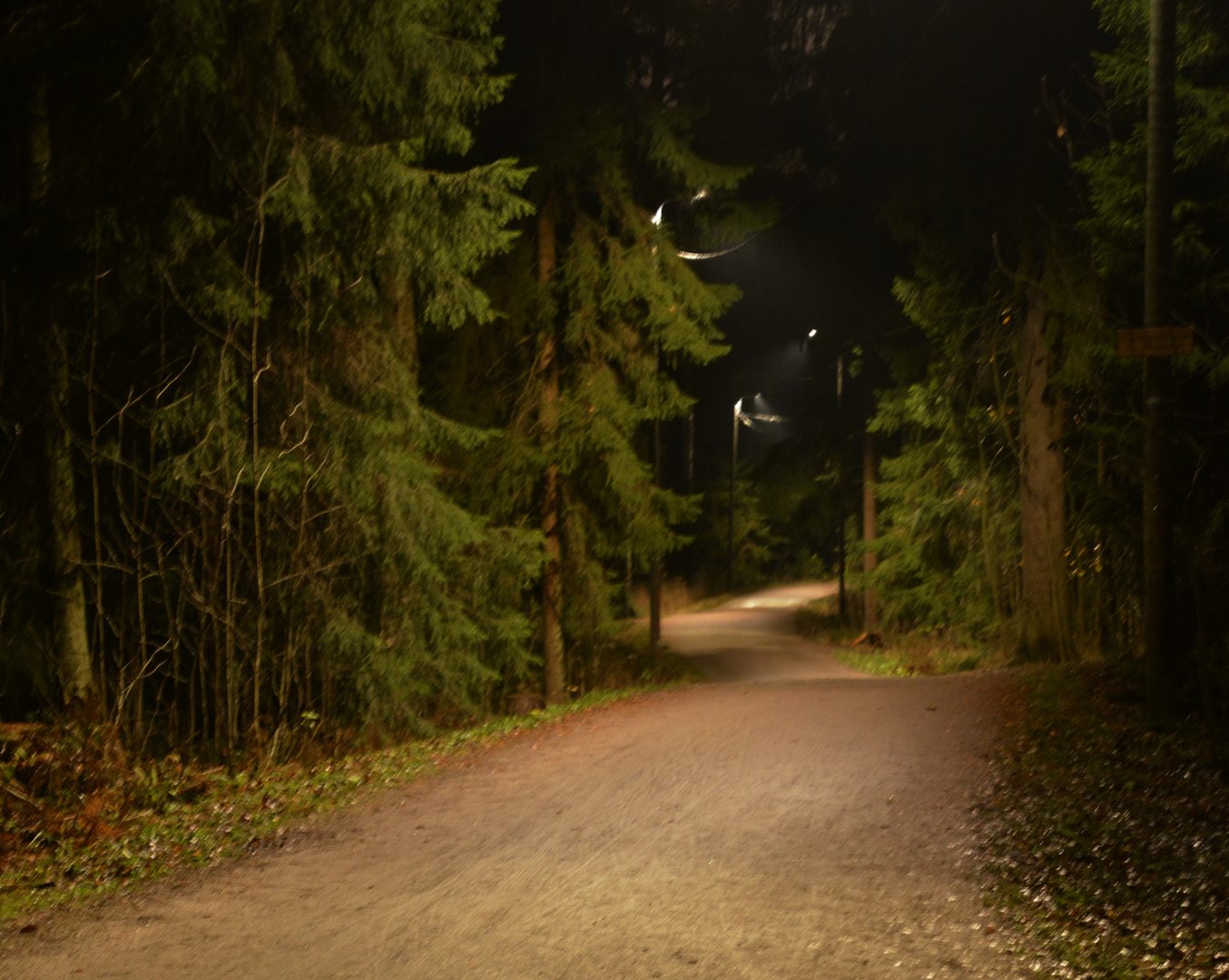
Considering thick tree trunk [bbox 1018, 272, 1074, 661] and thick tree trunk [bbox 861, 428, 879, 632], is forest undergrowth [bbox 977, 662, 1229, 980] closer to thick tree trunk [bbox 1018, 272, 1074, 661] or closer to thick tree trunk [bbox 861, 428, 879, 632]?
thick tree trunk [bbox 1018, 272, 1074, 661]

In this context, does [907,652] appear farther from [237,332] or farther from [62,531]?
[62,531]

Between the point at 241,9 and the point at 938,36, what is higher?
the point at 938,36

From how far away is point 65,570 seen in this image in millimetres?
10242

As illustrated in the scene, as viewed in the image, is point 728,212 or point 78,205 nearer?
point 78,205

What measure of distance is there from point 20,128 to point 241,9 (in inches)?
98.3

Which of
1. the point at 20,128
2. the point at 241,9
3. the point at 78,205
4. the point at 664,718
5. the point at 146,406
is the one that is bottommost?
the point at 664,718

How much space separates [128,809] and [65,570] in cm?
282

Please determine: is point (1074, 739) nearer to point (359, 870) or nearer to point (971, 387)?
point (359, 870)

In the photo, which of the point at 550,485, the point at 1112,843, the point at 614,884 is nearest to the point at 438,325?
the point at 550,485

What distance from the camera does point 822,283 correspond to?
29750 millimetres

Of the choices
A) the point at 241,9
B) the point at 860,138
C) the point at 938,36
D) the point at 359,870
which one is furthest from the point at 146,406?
the point at 860,138

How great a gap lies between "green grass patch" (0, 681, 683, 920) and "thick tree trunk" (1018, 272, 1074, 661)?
39.3 ft

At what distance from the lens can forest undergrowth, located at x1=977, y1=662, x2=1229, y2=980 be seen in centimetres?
536

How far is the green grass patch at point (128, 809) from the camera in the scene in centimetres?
719
